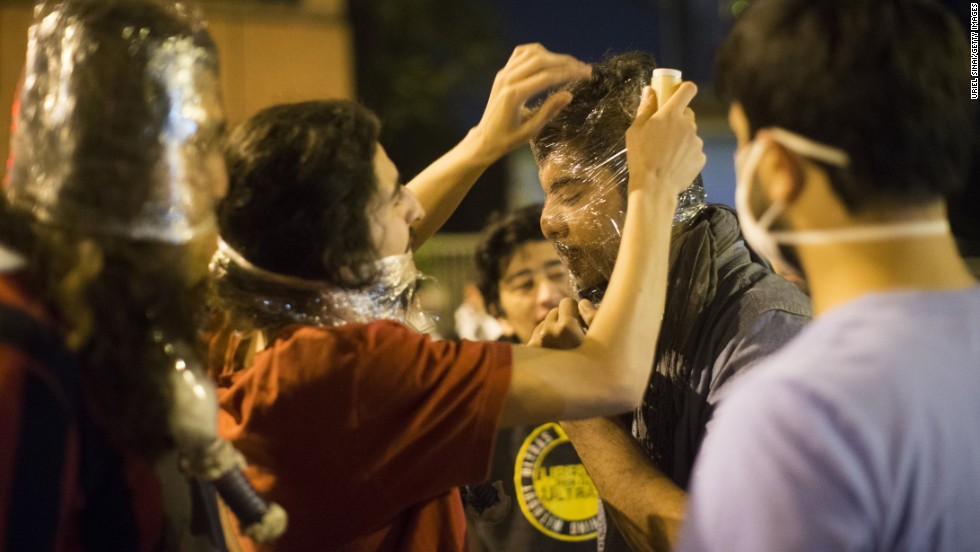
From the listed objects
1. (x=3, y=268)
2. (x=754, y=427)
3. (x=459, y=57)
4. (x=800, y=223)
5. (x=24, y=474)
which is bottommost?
(x=459, y=57)

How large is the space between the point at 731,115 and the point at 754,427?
51 centimetres

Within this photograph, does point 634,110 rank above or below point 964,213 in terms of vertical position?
above

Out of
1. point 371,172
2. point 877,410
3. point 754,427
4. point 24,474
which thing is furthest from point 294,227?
point 877,410

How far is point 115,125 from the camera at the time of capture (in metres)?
1.47

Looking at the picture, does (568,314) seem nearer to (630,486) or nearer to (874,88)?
(630,486)

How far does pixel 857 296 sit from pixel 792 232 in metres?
0.14

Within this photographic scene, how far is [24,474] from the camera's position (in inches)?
50.1

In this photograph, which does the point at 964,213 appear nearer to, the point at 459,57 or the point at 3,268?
the point at 3,268

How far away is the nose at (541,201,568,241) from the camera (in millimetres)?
2879

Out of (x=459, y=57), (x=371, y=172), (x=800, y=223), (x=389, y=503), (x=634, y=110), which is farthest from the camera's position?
(x=459, y=57)

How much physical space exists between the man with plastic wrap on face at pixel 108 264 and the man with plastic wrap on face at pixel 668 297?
0.96 metres

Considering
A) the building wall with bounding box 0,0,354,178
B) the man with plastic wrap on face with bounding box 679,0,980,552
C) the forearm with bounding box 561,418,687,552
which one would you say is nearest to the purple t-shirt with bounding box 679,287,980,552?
the man with plastic wrap on face with bounding box 679,0,980,552

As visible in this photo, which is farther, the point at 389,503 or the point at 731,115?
the point at 389,503

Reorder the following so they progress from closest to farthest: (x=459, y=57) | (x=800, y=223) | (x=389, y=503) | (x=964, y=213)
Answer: (x=800, y=223)
(x=389, y=503)
(x=964, y=213)
(x=459, y=57)
